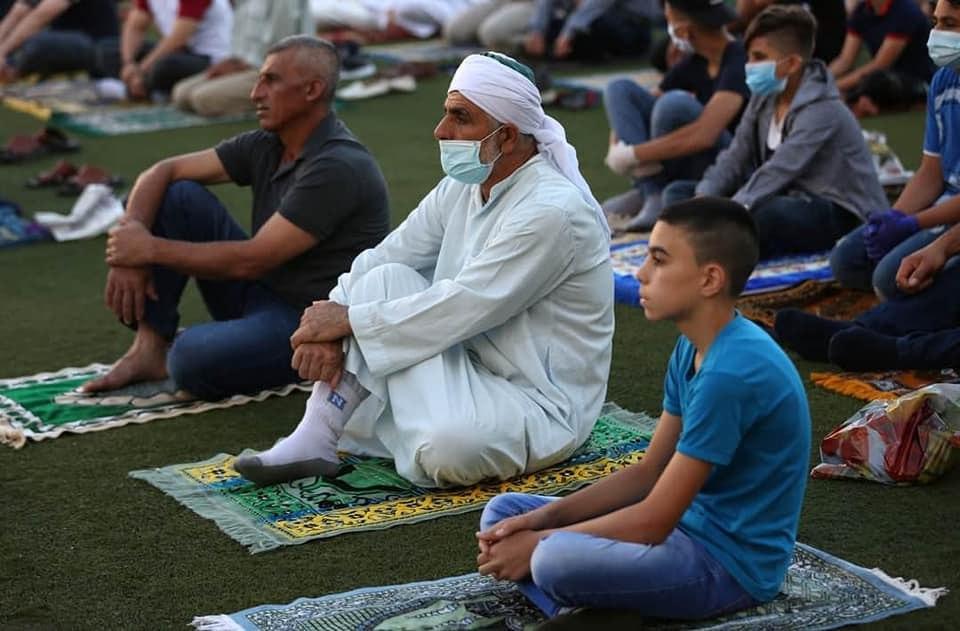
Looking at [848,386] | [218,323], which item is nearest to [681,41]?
[848,386]

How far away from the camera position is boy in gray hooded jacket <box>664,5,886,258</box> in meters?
5.26

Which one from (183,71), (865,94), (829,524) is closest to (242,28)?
(183,71)

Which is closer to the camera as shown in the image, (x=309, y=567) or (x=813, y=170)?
(x=309, y=567)

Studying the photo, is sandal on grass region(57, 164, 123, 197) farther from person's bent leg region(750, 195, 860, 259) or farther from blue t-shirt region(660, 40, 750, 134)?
person's bent leg region(750, 195, 860, 259)

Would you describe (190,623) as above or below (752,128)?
below

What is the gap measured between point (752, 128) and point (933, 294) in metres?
1.42

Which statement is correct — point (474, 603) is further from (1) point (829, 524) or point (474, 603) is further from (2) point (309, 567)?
(1) point (829, 524)

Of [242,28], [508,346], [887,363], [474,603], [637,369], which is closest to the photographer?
[474,603]

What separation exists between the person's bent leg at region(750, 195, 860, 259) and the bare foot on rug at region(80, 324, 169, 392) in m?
2.11

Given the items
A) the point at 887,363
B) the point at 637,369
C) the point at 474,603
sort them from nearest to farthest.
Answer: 1. the point at 474,603
2. the point at 887,363
3. the point at 637,369

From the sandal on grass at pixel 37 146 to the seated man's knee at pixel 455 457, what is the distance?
18.0 feet

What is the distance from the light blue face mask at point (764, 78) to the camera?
17.4ft

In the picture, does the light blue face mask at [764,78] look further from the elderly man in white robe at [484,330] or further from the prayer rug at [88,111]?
the prayer rug at [88,111]

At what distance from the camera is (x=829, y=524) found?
3.31 meters
